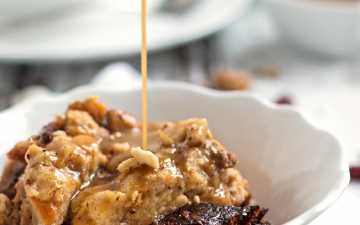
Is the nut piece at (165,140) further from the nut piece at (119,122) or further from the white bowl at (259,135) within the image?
the white bowl at (259,135)

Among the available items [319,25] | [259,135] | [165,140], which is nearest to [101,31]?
[319,25]

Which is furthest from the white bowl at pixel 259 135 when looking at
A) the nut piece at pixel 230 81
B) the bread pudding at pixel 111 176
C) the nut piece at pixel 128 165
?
the nut piece at pixel 230 81

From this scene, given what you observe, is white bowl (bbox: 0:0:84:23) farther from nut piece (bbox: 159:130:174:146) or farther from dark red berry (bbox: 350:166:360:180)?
nut piece (bbox: 159:130:174:146)

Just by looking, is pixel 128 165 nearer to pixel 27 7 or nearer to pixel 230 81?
pixel 230 81

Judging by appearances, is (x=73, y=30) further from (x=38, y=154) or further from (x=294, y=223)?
(x=294, y=223)

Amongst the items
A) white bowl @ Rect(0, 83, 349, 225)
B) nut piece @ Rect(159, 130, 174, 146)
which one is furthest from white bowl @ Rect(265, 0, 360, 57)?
nut piece @ Rect(159, 130, 174, 146)

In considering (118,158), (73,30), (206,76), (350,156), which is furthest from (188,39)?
(118,158)

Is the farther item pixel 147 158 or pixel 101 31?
pixel 101 31
